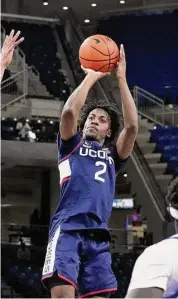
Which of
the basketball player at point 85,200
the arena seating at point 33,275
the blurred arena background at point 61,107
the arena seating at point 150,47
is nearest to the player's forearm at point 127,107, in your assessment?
the basketball player at point 85,200

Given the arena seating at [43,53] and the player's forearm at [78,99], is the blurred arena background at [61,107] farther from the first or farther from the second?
the player's forearm at [78,99]

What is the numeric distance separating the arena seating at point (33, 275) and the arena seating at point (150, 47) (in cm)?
661

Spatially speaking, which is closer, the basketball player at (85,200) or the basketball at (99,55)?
the basketball player at (85,200)

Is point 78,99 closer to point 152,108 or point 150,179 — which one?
point 150,179

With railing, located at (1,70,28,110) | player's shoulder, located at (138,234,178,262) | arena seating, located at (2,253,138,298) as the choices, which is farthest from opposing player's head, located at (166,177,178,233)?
railing, located at (1,70,28,110)

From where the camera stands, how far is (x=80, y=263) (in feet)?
12.5

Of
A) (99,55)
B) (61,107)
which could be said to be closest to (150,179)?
(61,107)

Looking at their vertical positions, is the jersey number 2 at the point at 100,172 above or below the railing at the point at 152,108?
below

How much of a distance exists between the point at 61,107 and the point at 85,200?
13.2m

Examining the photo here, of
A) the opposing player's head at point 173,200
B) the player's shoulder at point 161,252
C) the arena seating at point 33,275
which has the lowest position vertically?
the arena seating at point 33,275

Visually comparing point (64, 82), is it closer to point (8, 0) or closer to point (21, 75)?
point (21, 75)

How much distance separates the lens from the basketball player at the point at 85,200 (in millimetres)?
3750

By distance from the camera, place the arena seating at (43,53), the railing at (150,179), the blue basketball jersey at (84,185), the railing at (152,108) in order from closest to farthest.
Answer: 1. the blue basketball jersey at (84,185)
2. the railing at (150,179)
3. the railing at (152,108)
4. the arena seating at (43,53)

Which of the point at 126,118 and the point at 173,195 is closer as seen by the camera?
the point at 173,195
